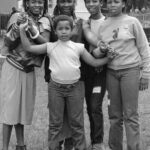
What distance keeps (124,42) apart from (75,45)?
511 millimetres

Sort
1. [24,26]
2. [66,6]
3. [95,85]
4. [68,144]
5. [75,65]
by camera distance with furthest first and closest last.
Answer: [68,144], [95,85], [66,6], [75,65], [24,26]

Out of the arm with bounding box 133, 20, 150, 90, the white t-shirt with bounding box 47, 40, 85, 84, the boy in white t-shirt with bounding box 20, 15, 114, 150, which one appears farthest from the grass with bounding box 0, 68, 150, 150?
the white t-shirt with bounding box 47, 40, 85, 84

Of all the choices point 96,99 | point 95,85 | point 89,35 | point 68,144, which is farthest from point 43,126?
point 89,35

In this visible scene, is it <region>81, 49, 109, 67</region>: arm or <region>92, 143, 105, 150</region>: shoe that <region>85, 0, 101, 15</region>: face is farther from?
<region>92, 143, 105, 150</region>: shoe

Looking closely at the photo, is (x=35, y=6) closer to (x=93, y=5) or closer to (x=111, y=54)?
(x=93, y=5)

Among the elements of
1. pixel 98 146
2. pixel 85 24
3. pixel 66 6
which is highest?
pixel 66 6

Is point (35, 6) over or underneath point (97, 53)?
over

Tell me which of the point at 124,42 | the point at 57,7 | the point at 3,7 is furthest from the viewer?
the point at 3,7

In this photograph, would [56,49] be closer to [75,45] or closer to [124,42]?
[75,45]

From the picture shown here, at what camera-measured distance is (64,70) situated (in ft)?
14.8

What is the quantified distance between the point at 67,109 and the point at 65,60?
56cm

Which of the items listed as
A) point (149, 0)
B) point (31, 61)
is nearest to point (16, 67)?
point (31, 61)

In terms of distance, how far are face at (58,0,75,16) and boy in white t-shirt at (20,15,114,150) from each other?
21cm

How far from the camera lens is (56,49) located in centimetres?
456
